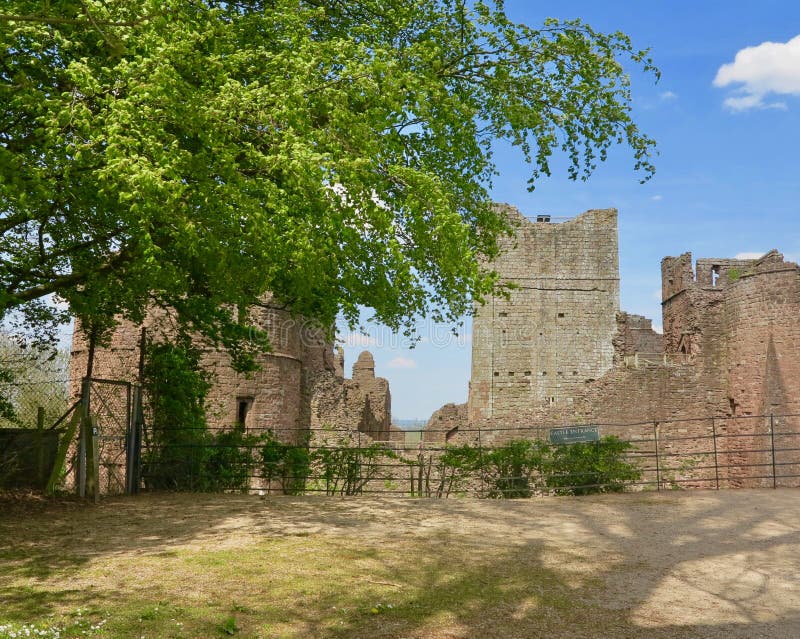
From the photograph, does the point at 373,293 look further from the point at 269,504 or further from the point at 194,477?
the point at 194,477

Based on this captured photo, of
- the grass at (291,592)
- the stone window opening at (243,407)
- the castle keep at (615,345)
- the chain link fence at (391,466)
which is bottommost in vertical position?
the grass at (291,592)

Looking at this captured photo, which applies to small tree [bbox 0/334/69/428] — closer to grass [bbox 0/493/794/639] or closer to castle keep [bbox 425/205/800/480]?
grass [bbox 0/493/794/639]

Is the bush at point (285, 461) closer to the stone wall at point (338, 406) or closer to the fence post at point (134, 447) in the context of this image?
the fence post at point (134, 447)

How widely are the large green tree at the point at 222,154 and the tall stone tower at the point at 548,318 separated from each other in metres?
17.4

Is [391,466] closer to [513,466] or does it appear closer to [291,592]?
[513,466]

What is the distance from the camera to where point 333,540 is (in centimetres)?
950

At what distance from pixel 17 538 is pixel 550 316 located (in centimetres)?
2498

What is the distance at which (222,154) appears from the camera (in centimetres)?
927

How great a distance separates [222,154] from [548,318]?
948 inches

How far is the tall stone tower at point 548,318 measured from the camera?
3103cm

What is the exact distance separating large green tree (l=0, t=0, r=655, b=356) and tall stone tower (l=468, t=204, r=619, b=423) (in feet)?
57.0

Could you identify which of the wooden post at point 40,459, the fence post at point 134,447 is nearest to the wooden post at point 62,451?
the wooden post at point 40,459

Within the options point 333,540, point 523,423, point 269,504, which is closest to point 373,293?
point 269,504

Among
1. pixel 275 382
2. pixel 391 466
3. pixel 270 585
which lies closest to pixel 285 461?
pixel 391 466
